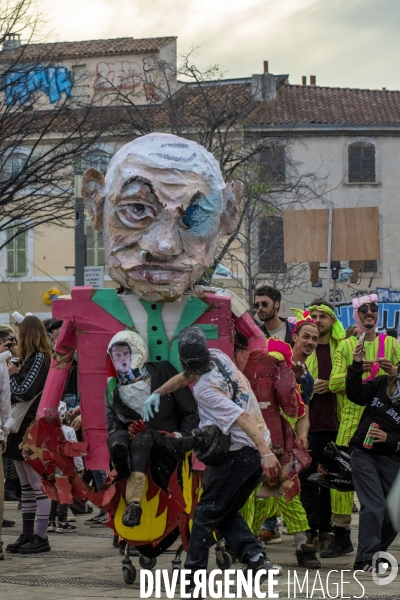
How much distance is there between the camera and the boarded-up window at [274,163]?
28756mm

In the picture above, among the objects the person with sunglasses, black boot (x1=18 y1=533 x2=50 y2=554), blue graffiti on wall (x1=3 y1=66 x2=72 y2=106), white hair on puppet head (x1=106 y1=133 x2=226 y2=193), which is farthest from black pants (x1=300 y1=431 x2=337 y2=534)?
blue graffiti on wall (x1=3 y1=66 x2=72 y2=106)

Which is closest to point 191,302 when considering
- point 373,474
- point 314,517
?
point 373,474

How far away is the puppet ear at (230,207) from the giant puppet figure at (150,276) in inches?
7.3

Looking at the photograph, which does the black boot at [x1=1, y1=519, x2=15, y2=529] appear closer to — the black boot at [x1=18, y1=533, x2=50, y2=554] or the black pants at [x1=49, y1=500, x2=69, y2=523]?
the black pants at [x1=49, y1=500, x2=69, y2=523]

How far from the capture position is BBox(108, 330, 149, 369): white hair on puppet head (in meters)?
7.65

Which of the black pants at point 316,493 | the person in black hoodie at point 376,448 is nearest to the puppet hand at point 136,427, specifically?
the person in black hoodie at point 376,448

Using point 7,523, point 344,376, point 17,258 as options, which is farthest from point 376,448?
point 17,258

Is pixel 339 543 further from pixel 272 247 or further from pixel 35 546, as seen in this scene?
pixel 272 247

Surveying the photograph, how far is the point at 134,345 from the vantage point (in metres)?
7.69

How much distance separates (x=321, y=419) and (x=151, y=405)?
8.54 feet

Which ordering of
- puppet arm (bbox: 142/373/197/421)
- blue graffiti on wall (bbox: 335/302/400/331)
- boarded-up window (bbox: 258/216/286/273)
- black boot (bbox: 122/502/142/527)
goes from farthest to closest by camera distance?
boarded-up window (bbox: 258/216/286/273)
blue graffiti on wall (bbox: 335/302/400/331)
black boot (bbox: 122/502/142/527)
puppet arm (bbox: 142/373/197/421)

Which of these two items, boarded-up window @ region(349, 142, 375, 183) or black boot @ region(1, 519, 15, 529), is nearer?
black boot @ region(1, 519, 15, 529)

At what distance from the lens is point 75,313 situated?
26.3 ft

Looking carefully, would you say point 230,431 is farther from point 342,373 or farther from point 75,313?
point 342,373
